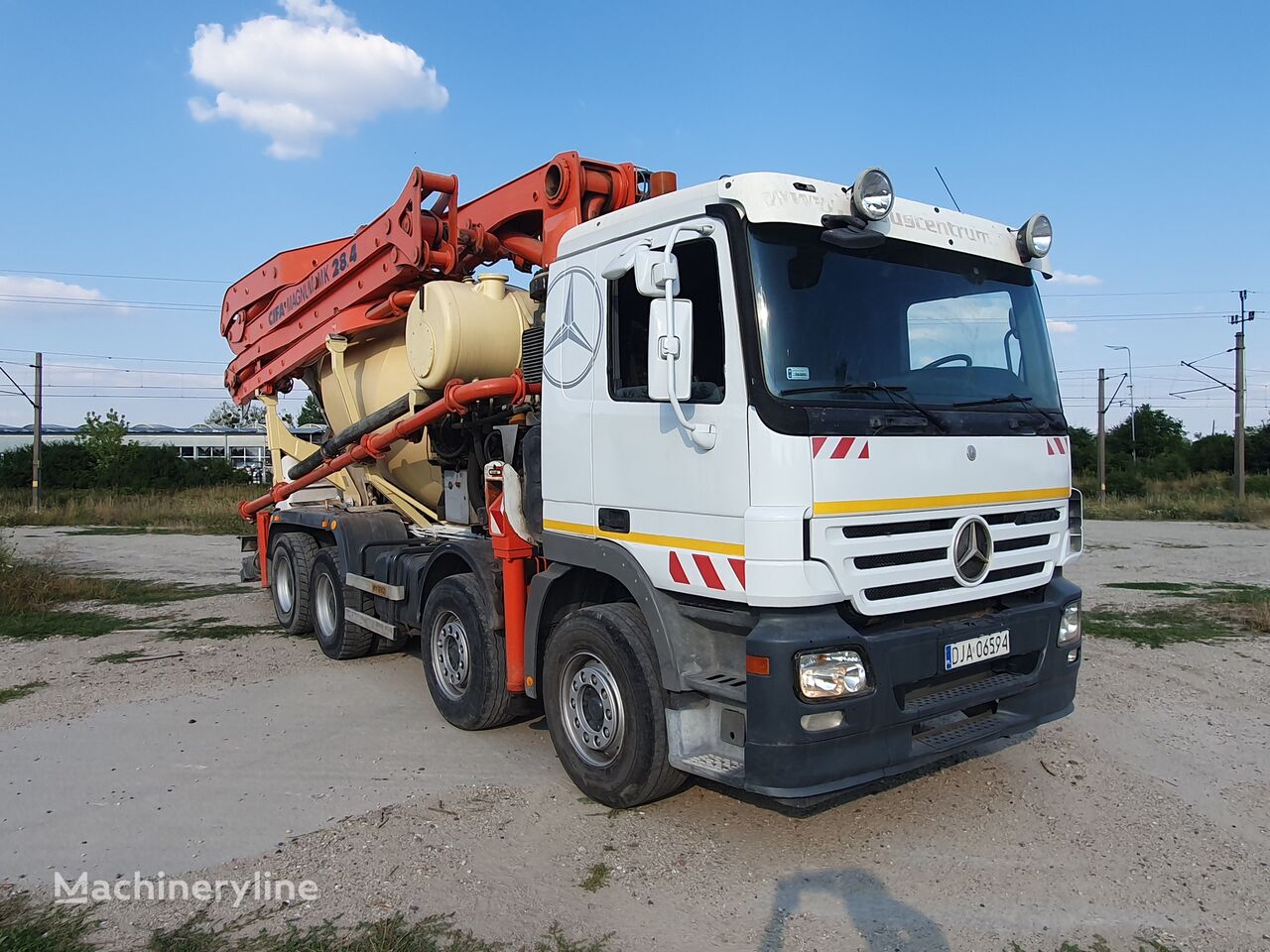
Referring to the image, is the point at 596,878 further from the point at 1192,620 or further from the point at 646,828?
the point at 1192,620

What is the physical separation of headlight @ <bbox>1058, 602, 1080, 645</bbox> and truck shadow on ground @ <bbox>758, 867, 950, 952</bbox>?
1680mm

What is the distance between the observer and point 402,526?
313 inches

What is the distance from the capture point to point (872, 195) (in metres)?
4.09

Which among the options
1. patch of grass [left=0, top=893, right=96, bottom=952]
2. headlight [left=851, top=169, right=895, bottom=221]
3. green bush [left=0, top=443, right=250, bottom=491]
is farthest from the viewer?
green bush [left=0, top=443, right=250, bottom=491]

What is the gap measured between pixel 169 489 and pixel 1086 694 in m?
38.3

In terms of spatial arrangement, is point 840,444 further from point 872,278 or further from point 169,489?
point 169,489

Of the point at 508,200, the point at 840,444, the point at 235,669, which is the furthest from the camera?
the point at 235,669

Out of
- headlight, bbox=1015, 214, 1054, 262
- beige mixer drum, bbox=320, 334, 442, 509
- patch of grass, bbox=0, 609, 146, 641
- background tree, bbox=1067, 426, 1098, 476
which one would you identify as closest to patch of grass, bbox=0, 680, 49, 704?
patch of grass, bbox=0, 609, 146, 641

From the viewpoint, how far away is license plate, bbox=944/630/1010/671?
4.11m

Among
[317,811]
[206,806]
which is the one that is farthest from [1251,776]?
[206,806]

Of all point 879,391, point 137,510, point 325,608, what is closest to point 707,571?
point 879,391

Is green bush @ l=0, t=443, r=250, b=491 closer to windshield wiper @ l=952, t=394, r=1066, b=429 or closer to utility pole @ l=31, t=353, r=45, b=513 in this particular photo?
utility pole @ l=31, t=353, r=45, b=513

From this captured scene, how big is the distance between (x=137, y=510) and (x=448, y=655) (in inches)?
1113

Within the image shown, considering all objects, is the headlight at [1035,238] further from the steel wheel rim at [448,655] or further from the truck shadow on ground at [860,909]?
the steel wheel rim at [448,655]
